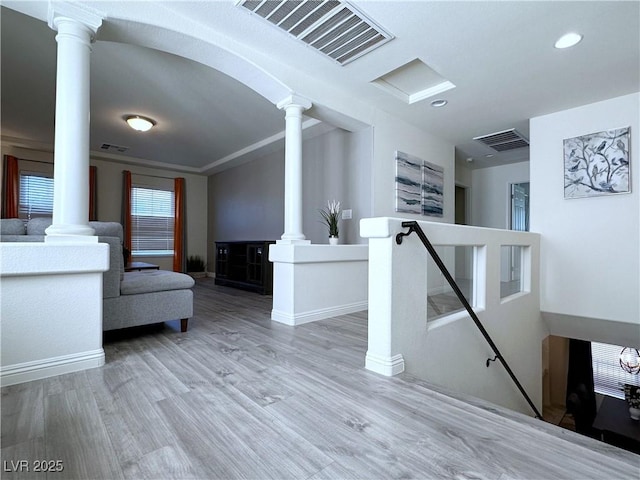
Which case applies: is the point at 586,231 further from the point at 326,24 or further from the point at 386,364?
the point at 326,24

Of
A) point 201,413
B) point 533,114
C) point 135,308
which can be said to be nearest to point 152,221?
point 135,308

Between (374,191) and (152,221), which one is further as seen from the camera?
(152,221)

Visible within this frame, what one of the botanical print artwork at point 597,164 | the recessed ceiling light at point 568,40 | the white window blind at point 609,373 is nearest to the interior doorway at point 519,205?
the botanical print artwork at point 597,164

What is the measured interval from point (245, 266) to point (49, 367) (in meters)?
3.95

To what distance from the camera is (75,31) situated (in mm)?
2031

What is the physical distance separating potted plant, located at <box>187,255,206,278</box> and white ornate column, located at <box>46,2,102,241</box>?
605 cm

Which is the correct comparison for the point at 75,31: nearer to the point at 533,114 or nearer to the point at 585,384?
the point at 533,114

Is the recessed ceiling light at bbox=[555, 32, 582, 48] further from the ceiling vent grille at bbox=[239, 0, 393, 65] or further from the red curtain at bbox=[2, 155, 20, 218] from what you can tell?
the red curtain at bbox=[2, 155, 20, 218]

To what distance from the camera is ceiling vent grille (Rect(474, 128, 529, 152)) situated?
4895 mm

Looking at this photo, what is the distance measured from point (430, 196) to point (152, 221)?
612cm

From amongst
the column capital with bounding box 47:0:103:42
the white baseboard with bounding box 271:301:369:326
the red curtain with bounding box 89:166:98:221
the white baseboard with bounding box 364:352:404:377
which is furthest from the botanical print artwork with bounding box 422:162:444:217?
the red curtain with bounding box 89:166:98:221

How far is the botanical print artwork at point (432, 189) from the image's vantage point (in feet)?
16.0

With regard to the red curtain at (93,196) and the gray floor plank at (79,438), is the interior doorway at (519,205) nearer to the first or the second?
the gray floor plank at (79,438)

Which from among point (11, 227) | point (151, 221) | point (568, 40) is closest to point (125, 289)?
point (11, 227)
